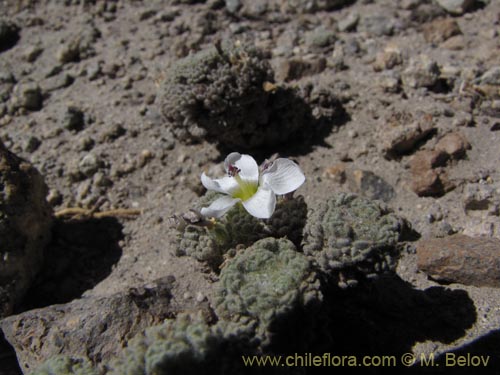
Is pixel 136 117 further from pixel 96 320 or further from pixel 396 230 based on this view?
pixel 396 230

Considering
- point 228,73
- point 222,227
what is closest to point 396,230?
point 222,227

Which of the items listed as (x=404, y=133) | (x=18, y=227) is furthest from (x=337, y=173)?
(x=18, y=227)

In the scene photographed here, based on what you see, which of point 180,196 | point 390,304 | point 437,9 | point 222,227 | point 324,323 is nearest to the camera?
point 324,323

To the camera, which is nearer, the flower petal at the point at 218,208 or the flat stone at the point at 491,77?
the flower petal at the point at 218,208

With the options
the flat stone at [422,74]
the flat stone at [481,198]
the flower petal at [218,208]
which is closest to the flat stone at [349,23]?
the flat stone at [422,74]

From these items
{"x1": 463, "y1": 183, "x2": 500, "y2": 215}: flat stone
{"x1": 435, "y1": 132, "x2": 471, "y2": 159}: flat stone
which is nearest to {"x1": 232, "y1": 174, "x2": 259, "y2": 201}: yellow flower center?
{"x1": 463, "y1": 183, "x2": 500, "y2": 215}: flat stone

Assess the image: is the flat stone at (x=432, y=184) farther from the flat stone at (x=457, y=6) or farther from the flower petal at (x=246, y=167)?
the flat stone at (x=457, y=6)
